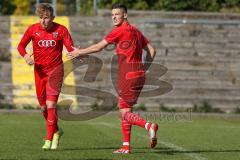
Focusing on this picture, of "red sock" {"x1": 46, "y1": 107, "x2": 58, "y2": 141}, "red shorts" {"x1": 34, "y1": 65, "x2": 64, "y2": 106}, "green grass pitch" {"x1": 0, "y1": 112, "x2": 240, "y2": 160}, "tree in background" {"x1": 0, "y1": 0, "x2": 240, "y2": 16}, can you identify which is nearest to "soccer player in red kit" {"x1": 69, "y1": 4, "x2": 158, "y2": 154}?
"green grass pitch" {"x1": 0, "y1": 112, "x2": 240, "y2": 160}

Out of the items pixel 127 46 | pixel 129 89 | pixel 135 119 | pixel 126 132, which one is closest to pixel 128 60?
pixel 127 46

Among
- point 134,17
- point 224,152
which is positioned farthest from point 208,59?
point 224,152

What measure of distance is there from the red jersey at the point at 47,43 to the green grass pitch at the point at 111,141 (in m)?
1.39

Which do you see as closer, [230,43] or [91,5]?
[230,43]

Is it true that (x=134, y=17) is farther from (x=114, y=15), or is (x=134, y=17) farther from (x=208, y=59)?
(x=114, y=15)

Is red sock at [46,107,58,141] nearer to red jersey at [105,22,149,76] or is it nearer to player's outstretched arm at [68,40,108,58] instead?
player's outstretched arm at [68,40,108,58]

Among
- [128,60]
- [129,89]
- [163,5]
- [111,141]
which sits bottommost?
[163,5]

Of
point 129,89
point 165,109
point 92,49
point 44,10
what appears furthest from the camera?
point 165,109

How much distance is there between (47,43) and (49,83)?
643 millimetres

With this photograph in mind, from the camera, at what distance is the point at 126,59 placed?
36.4 feet

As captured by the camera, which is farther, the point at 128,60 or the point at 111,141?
the point at 111,141

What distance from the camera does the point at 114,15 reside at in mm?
10984

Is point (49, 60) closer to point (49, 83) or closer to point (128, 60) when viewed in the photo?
point (49, 83)

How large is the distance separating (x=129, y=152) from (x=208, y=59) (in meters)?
17.4
